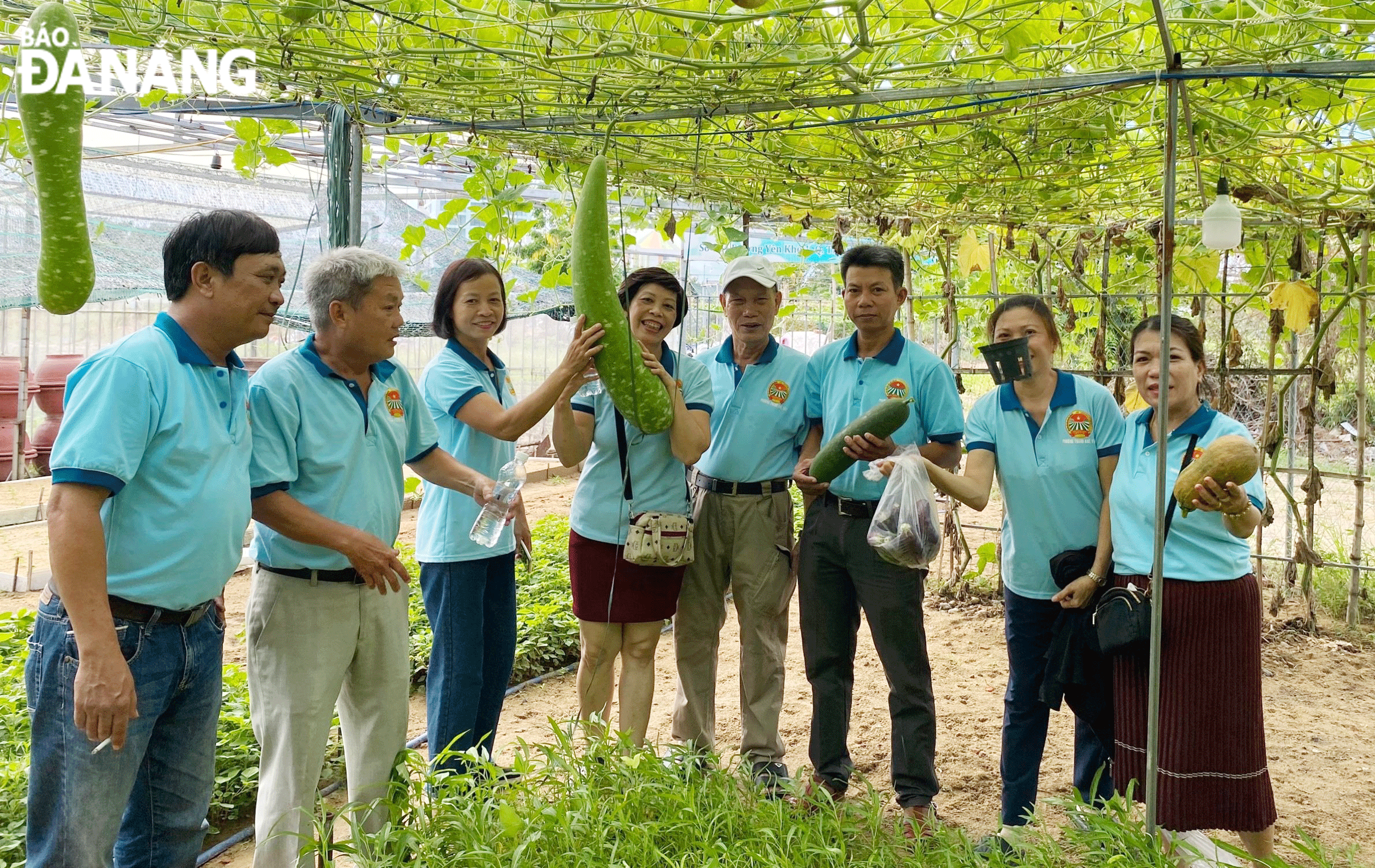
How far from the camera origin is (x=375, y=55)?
3.15 meters

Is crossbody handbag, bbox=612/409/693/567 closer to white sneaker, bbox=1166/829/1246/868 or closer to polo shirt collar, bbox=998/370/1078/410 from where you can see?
polo shirt collar, bbox=998/370/1078/410

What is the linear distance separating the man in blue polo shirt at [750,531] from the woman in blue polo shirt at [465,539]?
83cm

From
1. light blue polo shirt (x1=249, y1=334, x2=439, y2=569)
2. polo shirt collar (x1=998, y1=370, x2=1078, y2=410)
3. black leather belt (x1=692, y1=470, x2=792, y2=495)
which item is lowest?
black leather belt (x1=692, y1=470, x2=792, y2=495)

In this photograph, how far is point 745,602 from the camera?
4.29m

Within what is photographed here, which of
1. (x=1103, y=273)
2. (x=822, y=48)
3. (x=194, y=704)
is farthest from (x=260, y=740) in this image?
(x=1103, y=273)

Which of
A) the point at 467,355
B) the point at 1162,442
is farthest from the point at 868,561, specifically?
the point at 467,355

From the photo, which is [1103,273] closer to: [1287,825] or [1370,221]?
[1370,221]

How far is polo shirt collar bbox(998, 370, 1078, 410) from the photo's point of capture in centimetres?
382

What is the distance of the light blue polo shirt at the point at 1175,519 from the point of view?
128 inches

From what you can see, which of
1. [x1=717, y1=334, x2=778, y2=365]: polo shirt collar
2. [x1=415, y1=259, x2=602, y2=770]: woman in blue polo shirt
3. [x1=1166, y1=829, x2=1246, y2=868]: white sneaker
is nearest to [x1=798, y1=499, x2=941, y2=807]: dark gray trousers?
[x1=717, y1=334, x2=778, y2=365]: polo shirt collar

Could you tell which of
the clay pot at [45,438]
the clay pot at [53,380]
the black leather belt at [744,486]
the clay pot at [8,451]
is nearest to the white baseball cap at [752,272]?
the black leather belt at [744,486]

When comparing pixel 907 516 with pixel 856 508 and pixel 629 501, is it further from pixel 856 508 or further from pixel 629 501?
pixel 629 501

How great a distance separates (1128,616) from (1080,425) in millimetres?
785

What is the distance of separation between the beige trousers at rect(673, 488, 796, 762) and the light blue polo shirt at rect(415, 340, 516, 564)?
2.80ft
